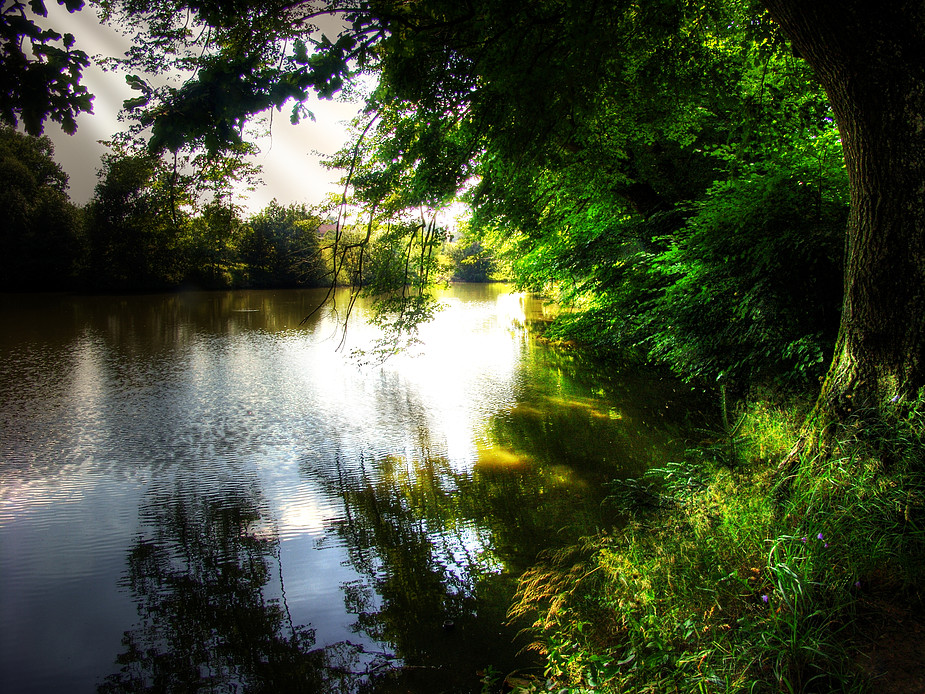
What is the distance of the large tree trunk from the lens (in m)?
2.58

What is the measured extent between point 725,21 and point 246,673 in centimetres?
678

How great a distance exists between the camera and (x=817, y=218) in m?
5.34

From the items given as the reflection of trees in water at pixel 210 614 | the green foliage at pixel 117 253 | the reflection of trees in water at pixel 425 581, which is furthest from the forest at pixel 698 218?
the green foliage at pixel 117 253

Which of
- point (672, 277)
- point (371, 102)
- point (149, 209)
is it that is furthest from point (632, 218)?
point (149, 209)

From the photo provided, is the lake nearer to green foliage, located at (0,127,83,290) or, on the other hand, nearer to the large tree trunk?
the large tree trunk

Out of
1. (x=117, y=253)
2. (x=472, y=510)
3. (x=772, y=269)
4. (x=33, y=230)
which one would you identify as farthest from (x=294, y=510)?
(x=33, y=230)

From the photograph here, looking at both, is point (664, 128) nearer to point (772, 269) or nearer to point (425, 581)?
point (772, 269)

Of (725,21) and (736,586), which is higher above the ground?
(725,21)

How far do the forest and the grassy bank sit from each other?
2cm

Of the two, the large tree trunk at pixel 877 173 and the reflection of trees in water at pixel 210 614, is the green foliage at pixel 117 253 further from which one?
the large tree trunk at pixel 877 173

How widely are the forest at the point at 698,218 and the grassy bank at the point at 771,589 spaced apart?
0.02 m

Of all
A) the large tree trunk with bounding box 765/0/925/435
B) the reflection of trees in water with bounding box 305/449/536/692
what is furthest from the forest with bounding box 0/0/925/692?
the reflection of trees in water with bounding box 305/449/536/692

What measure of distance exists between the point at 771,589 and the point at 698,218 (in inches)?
188

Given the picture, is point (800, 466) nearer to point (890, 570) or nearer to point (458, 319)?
point (890, 570)
